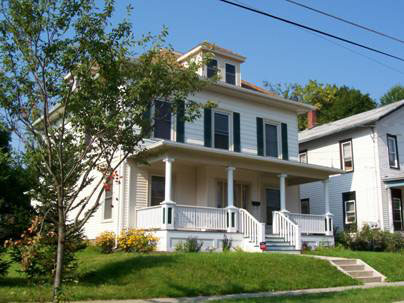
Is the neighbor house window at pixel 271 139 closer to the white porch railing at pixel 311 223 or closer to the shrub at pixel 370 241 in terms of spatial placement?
the white porch railing at pixel 311 223

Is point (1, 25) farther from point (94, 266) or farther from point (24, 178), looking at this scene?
point (94, 266)

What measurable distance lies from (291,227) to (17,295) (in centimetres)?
1161

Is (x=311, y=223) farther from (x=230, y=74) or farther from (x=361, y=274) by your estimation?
(x=230, y=74)

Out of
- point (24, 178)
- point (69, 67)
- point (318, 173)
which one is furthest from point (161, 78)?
point (318, 173)

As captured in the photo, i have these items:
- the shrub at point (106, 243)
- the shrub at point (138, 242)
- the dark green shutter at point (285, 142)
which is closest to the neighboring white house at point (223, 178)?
the dark green shutter at point (285, 142)

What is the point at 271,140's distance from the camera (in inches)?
923

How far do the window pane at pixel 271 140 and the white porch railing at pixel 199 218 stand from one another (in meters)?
5.44

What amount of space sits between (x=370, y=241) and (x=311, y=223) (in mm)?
3230

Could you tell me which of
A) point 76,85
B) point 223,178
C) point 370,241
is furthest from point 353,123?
point 76,85

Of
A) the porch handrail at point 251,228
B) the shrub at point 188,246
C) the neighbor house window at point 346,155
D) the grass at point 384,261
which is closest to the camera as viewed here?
the grass at point 384,261

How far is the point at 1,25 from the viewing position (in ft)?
30.5

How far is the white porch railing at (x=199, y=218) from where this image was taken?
17.6 m

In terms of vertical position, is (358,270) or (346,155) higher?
(346,155)

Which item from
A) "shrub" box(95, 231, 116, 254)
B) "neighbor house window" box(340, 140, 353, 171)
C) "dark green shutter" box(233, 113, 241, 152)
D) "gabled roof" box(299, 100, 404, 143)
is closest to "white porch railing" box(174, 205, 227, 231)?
"shrub" box(95, 231, 116, 254)
